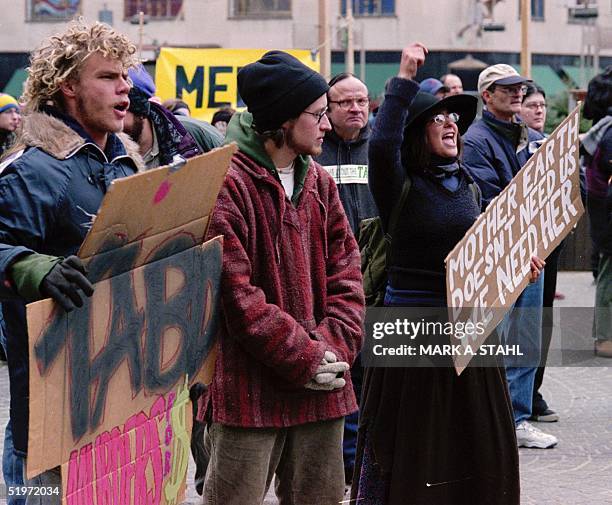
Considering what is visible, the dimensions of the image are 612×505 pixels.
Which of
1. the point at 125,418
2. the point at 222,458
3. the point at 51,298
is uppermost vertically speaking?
the point at 51,298

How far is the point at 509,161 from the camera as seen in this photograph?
6.68m

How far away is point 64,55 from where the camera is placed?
11.4 feet

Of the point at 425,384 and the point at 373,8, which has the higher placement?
the point at 373,8

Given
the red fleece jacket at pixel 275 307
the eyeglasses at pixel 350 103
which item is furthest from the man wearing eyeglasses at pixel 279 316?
the eyeglasses at pixel 350 103

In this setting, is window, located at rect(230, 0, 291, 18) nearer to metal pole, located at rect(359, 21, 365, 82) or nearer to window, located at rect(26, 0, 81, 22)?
metal pole, located at rect(359, 21, 365, 82)

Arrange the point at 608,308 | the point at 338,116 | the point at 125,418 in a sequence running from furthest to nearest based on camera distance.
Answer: the point at 608,308, the point at 338,116, the point at 125,418

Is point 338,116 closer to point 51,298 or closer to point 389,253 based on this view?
point 389,253

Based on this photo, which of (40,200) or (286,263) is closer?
(40,200)

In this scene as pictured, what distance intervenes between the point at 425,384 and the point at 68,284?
2.05 m

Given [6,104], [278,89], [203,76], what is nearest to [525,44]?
[203,76]

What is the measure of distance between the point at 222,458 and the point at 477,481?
1218 mm

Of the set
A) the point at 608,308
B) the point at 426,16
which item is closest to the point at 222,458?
the point at 608,308

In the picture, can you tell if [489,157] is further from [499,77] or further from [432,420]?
[432,420]

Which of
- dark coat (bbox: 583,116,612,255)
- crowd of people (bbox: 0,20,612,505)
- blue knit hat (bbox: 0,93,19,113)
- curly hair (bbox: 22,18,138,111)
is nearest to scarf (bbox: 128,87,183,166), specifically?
crowd of people (bbox: 0,20,612,505)
